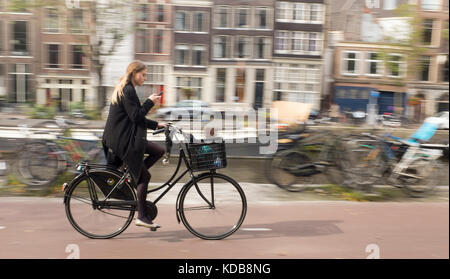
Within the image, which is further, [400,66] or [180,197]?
[400,66]

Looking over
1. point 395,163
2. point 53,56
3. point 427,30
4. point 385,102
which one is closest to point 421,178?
point 395,163

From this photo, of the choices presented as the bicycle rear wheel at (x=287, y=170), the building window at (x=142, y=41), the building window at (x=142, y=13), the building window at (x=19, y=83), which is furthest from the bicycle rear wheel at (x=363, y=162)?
the building window at (x=19, y=83)

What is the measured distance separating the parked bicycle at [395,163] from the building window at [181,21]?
10.9ft

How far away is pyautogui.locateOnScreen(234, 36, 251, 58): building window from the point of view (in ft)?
25.7

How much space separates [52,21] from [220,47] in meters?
2.73

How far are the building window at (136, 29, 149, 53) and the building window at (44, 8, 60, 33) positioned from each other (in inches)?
50.5

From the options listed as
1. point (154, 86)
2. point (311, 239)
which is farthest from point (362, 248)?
point (154, 86)

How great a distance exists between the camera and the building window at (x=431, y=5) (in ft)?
27.5

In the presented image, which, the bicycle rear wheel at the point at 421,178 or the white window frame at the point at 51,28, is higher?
the white window frame at the point at 51,28

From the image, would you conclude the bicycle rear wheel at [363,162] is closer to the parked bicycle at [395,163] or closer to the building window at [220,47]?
the parked bicycle at [395,163]

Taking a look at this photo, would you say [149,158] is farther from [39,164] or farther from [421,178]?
[421,178]

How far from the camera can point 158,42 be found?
7520 mm

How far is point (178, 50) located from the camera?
7762mm

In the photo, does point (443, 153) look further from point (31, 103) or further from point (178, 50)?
point (31, 103)
